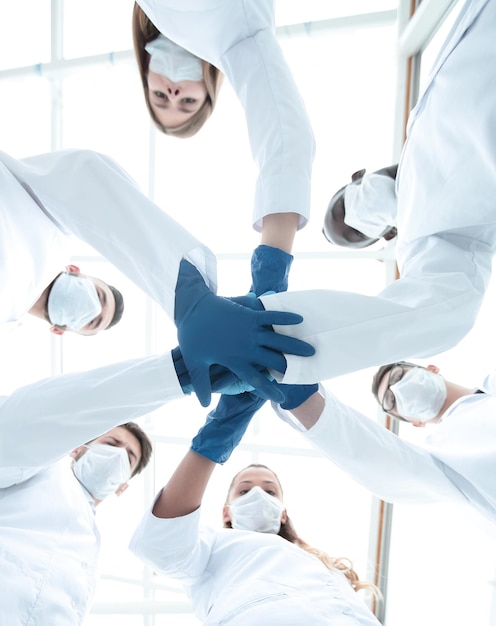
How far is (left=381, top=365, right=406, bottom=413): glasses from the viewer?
2.35 m

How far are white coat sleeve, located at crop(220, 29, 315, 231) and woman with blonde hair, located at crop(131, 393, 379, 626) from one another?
0.63 m

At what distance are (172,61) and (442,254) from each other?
1101 mm

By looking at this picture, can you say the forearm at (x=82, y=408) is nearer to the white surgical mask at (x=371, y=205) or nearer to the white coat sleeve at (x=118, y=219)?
the white coat sleeve at (x=118, y=219)

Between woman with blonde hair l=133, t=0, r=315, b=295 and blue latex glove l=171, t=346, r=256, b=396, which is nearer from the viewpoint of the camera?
blue latex glove l=171, t=346, r=256, b=396

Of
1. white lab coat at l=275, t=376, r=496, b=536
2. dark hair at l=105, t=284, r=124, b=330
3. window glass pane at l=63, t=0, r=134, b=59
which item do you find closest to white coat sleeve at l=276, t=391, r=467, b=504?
white lab coat at l=275, t=376, r=496, b=536

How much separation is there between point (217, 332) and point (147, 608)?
210cm

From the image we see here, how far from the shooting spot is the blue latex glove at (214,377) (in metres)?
1.31

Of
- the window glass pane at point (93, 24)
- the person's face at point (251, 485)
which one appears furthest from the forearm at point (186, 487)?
the window glass pane at point (93, 24)

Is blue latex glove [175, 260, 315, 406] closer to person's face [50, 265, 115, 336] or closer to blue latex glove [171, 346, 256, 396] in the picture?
blue latex glove [171, 346, 256, 396]

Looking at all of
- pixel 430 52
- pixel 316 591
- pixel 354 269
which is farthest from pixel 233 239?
pixel 316 591

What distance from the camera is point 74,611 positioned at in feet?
5.27

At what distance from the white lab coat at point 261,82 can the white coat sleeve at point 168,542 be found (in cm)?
101

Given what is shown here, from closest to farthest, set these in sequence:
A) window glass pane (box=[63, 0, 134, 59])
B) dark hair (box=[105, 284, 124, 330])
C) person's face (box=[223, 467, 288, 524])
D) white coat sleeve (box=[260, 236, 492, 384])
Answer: white coat sleeve (box=[260, 236, 492, 384]) → person's face (box=[223, 467, 288, 524]) → dark hair (box=[105, 284, 124, 330]) → window glass pane (box=[63, 0, 134, 59])

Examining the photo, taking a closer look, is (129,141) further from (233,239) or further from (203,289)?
(203,289)
